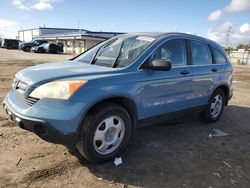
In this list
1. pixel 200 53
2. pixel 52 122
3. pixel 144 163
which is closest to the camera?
pixel 52 122

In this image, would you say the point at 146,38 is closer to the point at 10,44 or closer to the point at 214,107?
the point at 214,107

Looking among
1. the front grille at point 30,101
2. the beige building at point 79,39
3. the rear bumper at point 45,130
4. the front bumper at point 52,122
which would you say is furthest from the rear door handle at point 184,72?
the beige building at point 79,39

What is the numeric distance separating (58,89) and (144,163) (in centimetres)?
163

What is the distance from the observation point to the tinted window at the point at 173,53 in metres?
4.63

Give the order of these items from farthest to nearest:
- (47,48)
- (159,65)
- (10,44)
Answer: (10,44) < (47,48) < (159,65)

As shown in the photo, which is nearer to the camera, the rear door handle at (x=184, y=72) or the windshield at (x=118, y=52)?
the windshield at (x=118, y=52)

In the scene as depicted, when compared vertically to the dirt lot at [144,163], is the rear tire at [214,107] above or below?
above

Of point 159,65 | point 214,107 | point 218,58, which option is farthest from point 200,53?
point 159,65

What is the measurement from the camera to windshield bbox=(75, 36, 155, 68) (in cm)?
444

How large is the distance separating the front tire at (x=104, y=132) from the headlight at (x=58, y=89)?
424mm

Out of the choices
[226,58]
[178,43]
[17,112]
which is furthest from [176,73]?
[17,112]

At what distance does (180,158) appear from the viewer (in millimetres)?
4363

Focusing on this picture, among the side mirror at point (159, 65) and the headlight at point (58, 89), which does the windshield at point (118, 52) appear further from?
the headlight at point (58, 89)

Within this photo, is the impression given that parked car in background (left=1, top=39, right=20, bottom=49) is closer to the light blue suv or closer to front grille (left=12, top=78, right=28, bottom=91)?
the light blue suv
